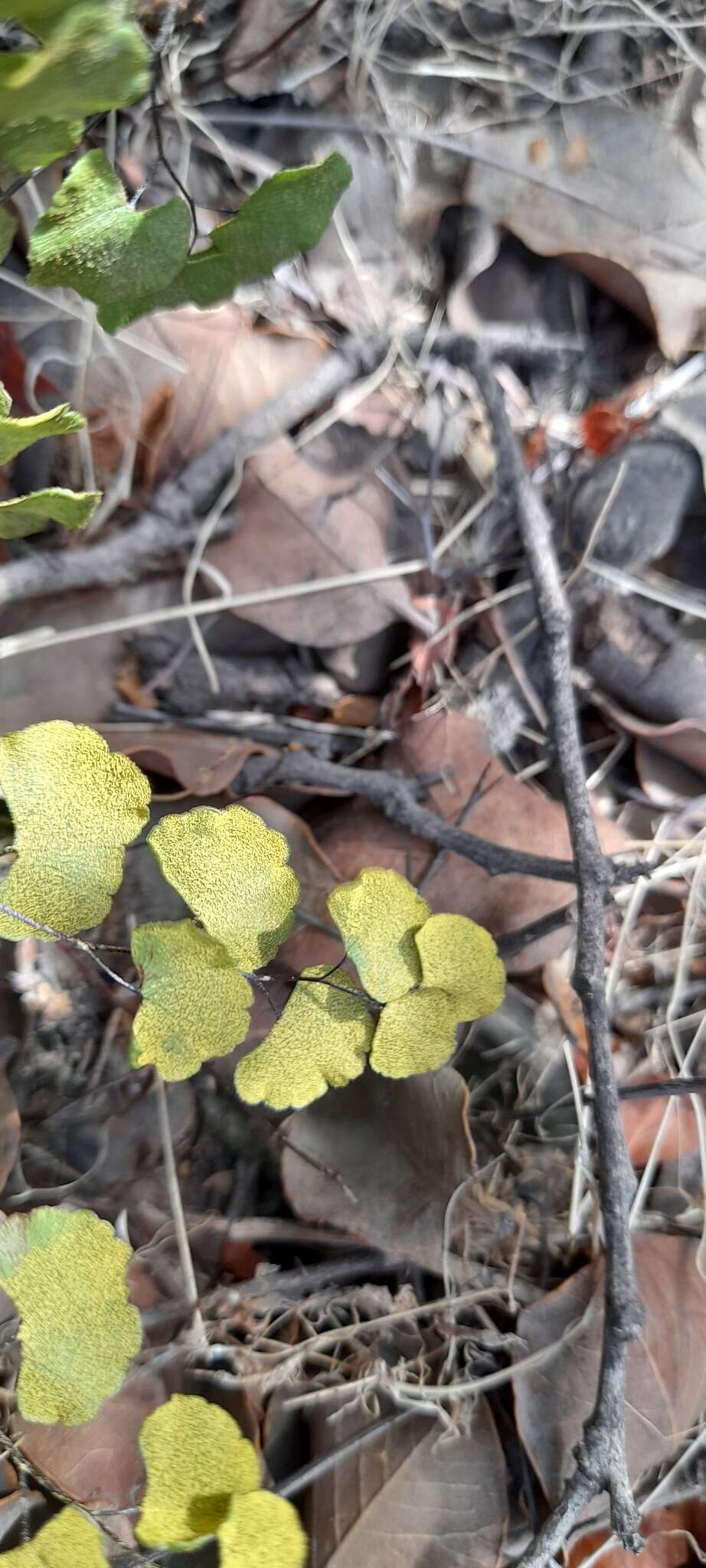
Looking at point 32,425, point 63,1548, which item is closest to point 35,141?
point 32,425

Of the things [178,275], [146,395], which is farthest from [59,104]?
[146,395]

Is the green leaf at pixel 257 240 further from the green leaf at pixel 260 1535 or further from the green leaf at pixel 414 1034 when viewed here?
the green leaf at pixel 260 1535

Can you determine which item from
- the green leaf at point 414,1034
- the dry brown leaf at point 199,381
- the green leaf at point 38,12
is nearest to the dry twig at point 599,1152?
the green leaf at point 414,1034

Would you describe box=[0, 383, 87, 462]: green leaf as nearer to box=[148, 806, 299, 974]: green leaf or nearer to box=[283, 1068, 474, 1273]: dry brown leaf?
box=[148, 806, 299, 974]: green leaf

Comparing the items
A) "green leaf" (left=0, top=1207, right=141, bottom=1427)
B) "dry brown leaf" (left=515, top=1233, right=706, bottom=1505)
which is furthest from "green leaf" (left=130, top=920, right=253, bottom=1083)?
"dry brown leaf" (left=515, top=1233, right=706, bottom=1505)

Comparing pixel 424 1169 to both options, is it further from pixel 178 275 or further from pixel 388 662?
pixel 178 275

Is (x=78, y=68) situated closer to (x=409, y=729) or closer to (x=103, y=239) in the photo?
(x=103, y=239)

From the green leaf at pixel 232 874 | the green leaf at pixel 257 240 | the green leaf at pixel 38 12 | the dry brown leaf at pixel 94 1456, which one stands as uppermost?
→ the green leaf at pixel 38 12
